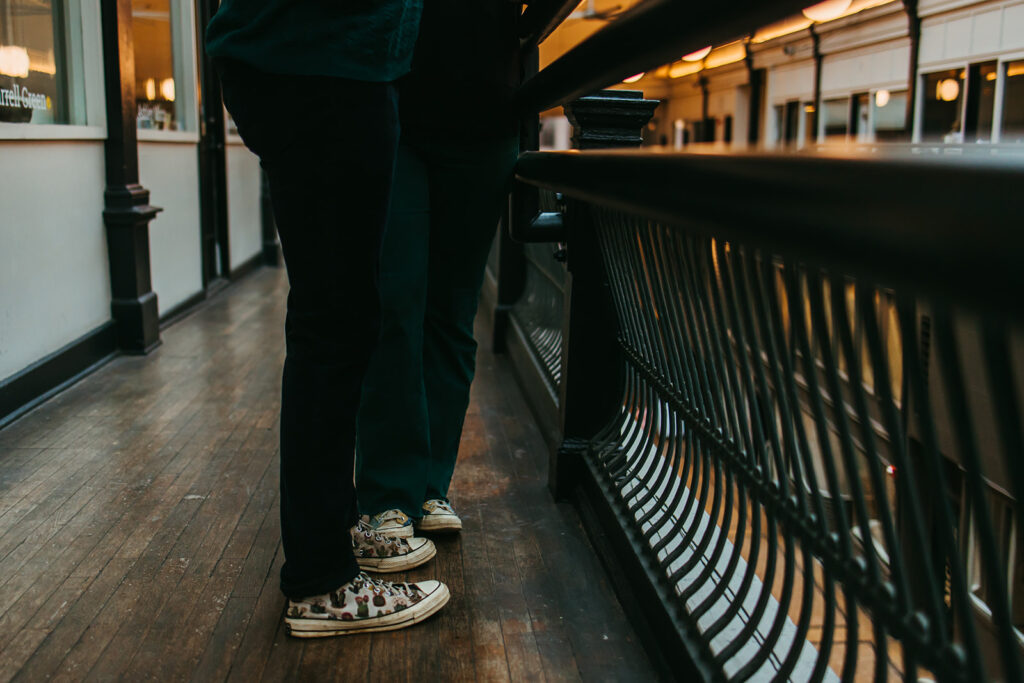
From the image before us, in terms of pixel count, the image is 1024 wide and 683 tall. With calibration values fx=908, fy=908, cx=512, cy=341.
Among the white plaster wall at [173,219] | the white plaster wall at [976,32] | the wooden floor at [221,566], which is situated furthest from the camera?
the white plaster wall at [976,32]

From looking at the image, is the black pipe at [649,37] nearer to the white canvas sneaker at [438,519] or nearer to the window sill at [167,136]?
the white canvas sneaker at [438,519]

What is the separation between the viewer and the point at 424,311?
196cm

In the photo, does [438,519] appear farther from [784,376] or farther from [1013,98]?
[1013,98]

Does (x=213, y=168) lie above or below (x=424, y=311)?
above

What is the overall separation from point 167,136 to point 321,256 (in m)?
4.43

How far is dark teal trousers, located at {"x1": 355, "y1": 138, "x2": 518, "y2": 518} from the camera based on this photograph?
1847 mm

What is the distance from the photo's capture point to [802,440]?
1107 mm

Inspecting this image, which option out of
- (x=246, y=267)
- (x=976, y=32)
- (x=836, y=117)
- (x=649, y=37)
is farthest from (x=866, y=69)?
(x=649, y=37)

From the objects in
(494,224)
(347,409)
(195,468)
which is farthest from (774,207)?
(195,468)

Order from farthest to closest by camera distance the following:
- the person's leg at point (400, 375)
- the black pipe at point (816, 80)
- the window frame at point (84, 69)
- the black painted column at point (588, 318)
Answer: the black pipe at point (816, 80) → the window frame at point (84, 69) → the black painted column at point (588, 318) → the person's leg at point (400, 375)

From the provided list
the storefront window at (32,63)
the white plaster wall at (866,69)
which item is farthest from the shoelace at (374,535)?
the white plaster wall at (866,69)

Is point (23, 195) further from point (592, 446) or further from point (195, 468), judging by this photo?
point (592, 446)

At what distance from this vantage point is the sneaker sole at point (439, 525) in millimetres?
Result: 2043

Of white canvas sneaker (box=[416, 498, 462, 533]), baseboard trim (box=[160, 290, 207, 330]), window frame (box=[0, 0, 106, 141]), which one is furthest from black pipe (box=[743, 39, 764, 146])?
white canvas sneaker (box=[416, 498, 462, 533])
